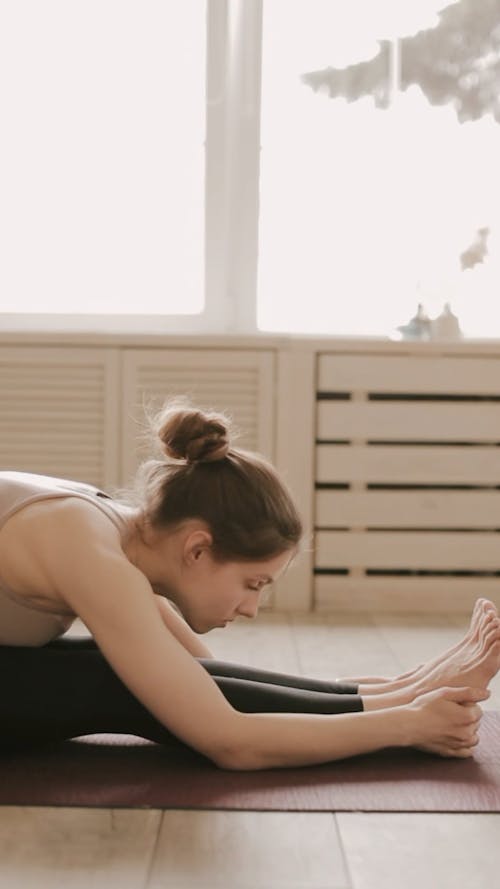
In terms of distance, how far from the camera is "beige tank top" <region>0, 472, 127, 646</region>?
1.88 metres

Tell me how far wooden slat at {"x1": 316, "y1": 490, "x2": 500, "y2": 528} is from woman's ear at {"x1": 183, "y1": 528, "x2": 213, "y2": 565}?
1.73 meters

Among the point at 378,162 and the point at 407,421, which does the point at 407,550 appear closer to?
the point at 407,421

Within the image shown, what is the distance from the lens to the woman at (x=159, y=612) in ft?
5.83

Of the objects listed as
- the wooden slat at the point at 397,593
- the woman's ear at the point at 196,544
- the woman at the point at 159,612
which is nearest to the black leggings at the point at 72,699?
the woman at the point at 159,612

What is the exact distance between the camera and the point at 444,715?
198 centimetres

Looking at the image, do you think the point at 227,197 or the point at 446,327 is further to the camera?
the point at 227,197

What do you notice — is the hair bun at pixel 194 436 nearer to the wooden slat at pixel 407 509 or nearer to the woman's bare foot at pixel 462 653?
the woman's bare foot at pixel 462 653

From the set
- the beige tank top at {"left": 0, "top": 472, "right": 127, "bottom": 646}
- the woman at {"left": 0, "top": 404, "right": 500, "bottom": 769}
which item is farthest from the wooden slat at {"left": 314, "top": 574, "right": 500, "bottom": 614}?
the beige tank top at {"left": 0, "top": 472, "right": 127, "bottom": 646}

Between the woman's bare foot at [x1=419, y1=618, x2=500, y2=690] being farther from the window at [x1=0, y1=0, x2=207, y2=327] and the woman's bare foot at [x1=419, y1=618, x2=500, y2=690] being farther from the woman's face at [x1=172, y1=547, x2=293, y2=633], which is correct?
the window at [x1=0, y1=0, x2=207, y2=327]

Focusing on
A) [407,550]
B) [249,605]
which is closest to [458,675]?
[249,605]

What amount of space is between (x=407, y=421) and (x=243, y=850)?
6.98ft

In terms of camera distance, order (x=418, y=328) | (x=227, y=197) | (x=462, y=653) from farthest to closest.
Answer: (x=227, y=197)
(x=418, y=328)
(x=462, y=653)

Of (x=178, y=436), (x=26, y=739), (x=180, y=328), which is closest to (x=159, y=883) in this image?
(x=26, y=739)

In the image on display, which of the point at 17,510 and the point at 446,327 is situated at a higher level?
the point at 446,327
